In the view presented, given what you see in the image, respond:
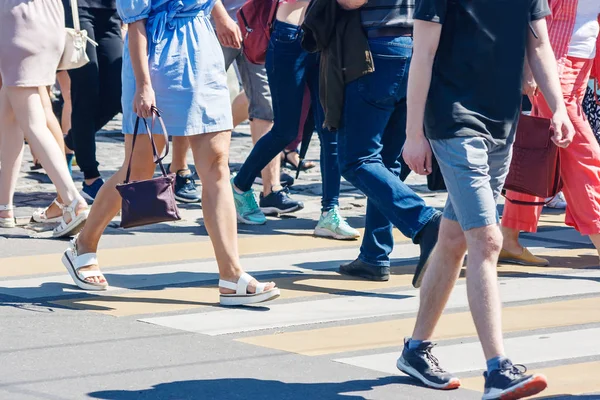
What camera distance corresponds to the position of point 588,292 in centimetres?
643

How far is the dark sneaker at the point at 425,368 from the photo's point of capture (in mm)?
4676

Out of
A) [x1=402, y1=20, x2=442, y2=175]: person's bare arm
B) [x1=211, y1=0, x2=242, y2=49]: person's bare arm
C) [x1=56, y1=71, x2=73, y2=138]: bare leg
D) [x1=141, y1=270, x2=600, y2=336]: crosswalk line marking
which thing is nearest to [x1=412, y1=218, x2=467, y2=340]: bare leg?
[x1=402, y1=20, x2=442, y2=175]: person's bare arm

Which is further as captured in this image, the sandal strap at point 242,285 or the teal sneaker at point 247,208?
the teal sneaker at point 247,208

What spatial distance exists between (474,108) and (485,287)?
61cm

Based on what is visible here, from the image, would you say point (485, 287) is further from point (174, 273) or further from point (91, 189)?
point (91, 189)

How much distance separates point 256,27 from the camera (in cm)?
802

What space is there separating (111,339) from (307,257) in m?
2.15

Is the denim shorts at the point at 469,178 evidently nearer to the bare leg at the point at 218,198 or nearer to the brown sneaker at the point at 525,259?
the bare leg at the point at 218,198

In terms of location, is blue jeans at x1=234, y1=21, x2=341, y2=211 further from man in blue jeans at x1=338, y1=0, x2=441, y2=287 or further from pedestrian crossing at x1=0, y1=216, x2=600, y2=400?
man in blue jeans at x1=338, y1=0, x2=441, y2=287

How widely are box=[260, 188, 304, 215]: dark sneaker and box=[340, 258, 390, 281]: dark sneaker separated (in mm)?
2012

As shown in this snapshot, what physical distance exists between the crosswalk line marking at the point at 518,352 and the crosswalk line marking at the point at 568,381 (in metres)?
0.12

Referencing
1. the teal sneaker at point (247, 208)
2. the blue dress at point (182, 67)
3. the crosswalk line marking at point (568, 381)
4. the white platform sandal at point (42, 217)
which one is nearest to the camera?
the crosswalk line marking at point (568, 381)

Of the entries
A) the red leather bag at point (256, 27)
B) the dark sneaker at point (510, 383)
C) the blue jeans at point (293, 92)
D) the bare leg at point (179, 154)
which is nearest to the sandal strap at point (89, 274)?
the blue jeans at point (293, 92)

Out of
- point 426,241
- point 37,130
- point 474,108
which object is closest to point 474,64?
point 474,108
